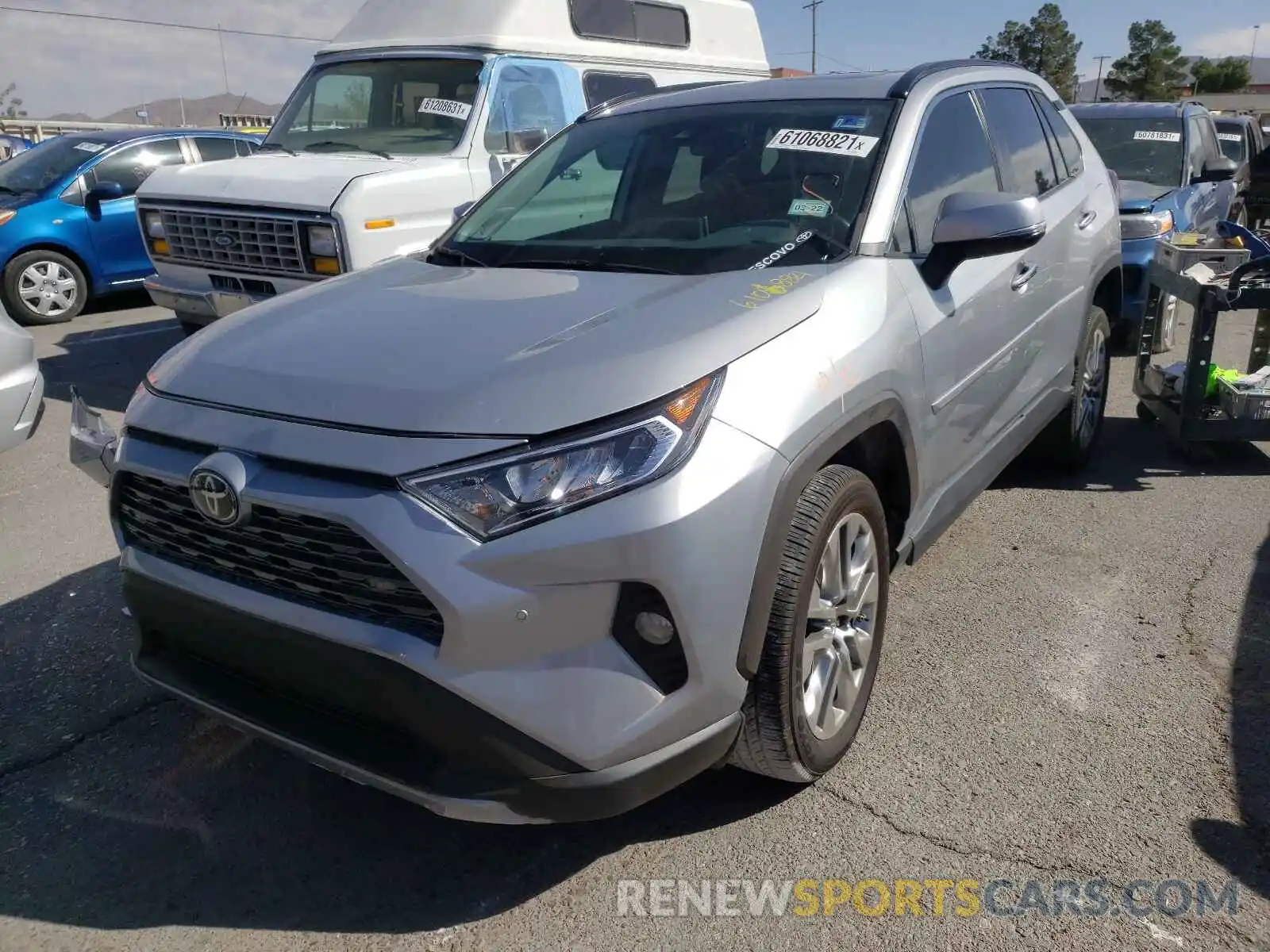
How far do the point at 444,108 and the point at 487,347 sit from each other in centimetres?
490

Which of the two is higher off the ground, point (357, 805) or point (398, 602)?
point (398, 602)

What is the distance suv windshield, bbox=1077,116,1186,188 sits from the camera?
28.5 ft

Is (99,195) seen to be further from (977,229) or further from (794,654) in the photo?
(794,654)

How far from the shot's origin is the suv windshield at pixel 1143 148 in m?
8.69

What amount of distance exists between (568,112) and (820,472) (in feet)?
17.9

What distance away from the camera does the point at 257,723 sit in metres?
2.38

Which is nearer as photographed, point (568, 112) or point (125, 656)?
point (125, 656)

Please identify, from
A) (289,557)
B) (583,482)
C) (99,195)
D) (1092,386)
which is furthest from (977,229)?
(99,195)

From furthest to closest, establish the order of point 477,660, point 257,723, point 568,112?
point 568,112 → point 257,723 → point 477,660

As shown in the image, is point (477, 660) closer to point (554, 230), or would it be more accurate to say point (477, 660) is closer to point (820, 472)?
point (820, 472)

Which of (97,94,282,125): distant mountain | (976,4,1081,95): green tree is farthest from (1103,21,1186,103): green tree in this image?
(97,94,282,125): distant mountain

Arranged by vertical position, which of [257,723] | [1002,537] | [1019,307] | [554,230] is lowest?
[1002,537]

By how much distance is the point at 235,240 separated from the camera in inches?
250

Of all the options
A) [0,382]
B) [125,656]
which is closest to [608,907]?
[125,656]
